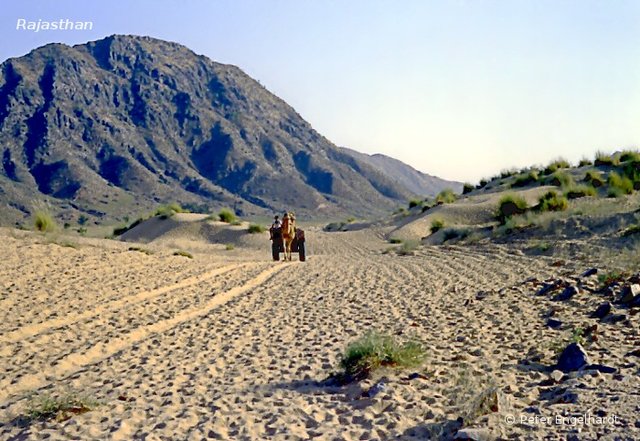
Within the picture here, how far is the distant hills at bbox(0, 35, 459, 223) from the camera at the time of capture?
396ft

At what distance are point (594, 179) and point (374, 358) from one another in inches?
1291

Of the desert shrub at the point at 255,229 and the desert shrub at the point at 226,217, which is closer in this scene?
the desert shrub at the point at 255,229

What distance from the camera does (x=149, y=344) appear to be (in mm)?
10195

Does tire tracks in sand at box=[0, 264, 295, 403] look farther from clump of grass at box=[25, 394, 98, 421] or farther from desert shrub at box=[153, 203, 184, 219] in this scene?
desert shrub at box=[153, 203, 184, 219]

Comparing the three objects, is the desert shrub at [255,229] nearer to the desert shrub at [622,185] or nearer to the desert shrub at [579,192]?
the desert shrub at [579,192]

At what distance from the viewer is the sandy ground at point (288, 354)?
239 inches

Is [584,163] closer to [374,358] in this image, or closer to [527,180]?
[527,180]

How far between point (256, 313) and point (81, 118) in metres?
136

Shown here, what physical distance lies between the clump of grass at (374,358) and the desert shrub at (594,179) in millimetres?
31201

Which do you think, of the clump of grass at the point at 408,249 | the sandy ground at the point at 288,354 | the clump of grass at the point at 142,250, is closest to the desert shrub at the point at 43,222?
the clump of grass at the point at 142,250

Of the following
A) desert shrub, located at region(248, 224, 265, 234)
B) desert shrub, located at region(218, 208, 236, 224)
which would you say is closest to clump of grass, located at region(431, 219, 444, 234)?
desert shrub, located at region(248, 224, 265, 234)

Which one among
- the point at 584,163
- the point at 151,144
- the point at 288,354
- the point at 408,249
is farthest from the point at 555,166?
the point at 151,144

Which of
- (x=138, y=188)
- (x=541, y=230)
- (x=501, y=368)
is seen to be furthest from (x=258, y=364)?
(x=138, y=188)

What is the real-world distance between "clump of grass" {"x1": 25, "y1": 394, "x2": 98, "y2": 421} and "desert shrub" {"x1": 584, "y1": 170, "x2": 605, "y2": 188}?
33761 mm
